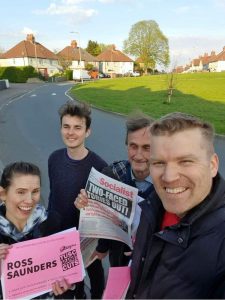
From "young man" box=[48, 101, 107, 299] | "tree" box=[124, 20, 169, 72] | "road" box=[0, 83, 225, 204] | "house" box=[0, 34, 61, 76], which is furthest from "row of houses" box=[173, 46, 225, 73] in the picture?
"young man" box=[48, 101, 107, 299]

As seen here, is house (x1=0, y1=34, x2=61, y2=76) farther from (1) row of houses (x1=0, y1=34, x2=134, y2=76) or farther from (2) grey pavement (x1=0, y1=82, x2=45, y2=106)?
(2) grey pavement (x1=0, y1=82, x2=45, y2=106)

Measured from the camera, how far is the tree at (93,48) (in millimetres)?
119375

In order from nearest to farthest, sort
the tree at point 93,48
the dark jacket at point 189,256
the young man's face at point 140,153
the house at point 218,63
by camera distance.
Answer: the dark jacket at point 189,256, the young man's face at point 140,153, the tree at point 93,48, the house at point 218,63

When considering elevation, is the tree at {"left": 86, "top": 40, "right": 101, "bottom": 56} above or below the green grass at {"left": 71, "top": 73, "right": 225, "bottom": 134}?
above

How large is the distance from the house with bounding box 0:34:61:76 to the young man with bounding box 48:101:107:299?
86.9 m

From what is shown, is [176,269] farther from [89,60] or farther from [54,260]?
[89,60]

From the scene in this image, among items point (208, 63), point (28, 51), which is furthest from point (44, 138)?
point (208, 63)

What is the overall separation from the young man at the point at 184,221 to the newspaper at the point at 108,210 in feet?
1.86

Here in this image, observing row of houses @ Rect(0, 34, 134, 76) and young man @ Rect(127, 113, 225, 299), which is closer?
young man @ Rect(127, 113, 225, 299)

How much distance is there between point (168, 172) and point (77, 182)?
5.34 ft

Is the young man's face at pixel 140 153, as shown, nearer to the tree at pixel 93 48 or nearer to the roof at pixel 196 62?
the tree at pixel 93 48

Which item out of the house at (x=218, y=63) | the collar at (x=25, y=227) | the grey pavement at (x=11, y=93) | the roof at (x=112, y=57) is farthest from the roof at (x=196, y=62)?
the collar at (x=25, y=227)

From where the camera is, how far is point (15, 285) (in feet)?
7.42

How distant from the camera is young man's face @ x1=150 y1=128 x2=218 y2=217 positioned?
1616 mm
